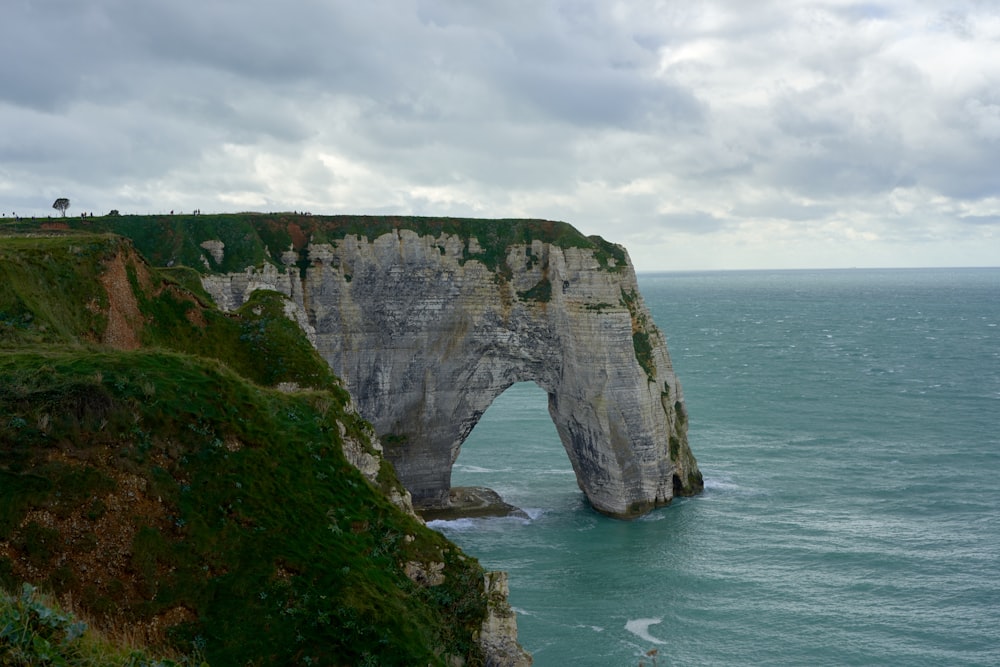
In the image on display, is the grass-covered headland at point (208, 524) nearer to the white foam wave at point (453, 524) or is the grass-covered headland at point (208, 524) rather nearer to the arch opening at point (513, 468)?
the white foam wave at point (453, 524)

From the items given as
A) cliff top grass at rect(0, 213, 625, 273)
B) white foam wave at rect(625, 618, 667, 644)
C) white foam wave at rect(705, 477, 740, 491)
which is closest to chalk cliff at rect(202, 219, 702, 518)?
cliff top grass at rect(0, 213, 625, 273)

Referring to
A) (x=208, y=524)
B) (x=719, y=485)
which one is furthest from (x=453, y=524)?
(x=208, y=524)

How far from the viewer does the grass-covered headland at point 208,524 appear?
15695mm

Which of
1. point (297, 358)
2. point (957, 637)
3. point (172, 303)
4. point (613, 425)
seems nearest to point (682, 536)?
point (613, 425)

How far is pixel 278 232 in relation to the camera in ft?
186

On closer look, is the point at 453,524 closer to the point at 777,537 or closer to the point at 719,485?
the point at 719,485

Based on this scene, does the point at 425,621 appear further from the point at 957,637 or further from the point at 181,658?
the point at 957,637

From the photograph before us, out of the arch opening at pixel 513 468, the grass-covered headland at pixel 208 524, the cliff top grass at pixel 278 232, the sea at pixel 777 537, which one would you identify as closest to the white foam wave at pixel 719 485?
the sea at pixel 777 537

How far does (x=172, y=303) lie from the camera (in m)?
34.5

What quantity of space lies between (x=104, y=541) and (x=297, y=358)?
16836 mm

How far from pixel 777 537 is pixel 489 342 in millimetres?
21368

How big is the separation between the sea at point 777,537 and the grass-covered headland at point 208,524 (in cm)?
770

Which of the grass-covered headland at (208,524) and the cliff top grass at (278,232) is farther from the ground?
the cliff top grass at (278,232)

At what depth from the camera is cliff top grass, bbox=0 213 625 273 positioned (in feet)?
176
